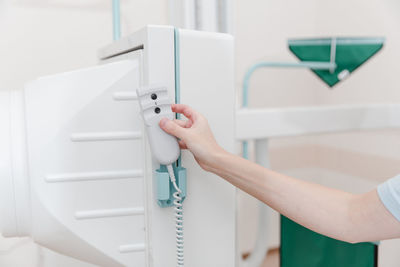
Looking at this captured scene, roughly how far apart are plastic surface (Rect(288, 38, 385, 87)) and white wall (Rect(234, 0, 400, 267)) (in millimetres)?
609

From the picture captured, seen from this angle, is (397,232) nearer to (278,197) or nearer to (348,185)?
(278,197)

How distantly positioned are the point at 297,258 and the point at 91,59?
1160mm

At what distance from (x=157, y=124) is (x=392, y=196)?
0.40 meters

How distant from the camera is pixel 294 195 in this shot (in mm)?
733

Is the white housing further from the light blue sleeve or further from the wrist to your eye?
the light blue sleeve

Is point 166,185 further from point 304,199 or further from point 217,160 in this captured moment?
point 304,199

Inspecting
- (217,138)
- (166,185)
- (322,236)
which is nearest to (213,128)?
(217,138)

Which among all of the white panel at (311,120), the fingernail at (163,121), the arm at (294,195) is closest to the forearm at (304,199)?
the arm at (294,195)

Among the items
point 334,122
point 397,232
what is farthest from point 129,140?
point 334,122

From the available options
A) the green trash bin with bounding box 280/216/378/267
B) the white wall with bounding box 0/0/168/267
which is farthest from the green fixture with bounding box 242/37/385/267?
the white wall with bounding box 0/0/168/267

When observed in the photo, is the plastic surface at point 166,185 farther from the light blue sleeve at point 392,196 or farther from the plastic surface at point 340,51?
the plastic surface at point 340,51

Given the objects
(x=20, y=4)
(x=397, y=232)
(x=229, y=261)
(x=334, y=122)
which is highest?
(x=20, y=4)

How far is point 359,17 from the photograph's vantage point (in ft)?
6.67

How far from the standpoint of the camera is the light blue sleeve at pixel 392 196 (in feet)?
2.02
